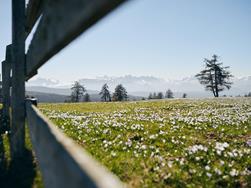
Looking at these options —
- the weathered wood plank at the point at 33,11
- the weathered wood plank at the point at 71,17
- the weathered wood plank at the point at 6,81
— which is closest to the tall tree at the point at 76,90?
the weathered wood plank at the point at 6,81

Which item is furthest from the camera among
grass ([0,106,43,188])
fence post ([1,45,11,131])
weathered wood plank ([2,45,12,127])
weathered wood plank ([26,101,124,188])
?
weathered wood plank ([2,45,12,127])

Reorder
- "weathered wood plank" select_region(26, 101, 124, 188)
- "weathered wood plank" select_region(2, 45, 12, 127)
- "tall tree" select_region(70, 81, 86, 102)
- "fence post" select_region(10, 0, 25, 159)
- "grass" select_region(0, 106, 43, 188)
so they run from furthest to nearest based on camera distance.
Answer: "tall tree" select_region(70, 81, 86, 102) < "weathered wood plank" select_region(2, 45, 12, 127) < "fence post" select_region(10, 0, 25, 159) < "grass" select_region(0, 106, 43, 188) < "weathered wood plank" select_region(26, 101, 124, 188)

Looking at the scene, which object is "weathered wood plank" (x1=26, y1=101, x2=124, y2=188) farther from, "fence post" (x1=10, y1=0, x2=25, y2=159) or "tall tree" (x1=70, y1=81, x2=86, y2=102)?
"tall tree" (x1=70, y1=81, x2=86, y2=102)

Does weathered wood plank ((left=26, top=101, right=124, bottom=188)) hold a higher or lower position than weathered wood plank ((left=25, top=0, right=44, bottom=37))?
lower

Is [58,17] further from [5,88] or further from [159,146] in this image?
[5,88]

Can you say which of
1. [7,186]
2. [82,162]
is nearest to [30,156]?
[7,186]

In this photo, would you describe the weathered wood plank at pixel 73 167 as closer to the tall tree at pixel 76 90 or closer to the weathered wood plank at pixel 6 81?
the weathered wood plank at pixel 6 81

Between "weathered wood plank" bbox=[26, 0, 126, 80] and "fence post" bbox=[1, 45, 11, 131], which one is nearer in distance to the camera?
"weathered wood plank" bbox=[26, 0, 126, 80]

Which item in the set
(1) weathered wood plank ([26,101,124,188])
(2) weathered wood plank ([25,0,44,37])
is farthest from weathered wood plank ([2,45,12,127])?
(1) weathered wood plank ([26,101,124,188])

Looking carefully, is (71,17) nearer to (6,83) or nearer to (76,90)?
(6,83)

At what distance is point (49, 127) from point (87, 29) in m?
1.16

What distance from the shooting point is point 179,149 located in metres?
7.83

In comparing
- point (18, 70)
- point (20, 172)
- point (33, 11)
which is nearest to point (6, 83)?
point (18, 70)

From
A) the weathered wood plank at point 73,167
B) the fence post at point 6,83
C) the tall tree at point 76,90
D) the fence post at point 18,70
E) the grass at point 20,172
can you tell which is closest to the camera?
the weathered wood plank at point 73,167
